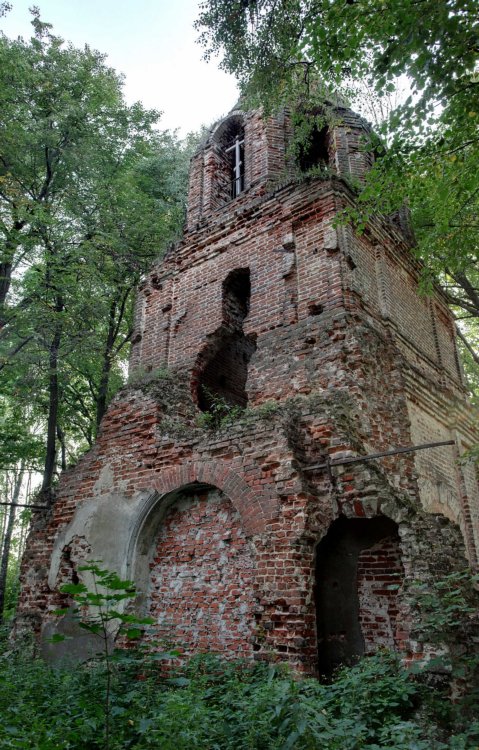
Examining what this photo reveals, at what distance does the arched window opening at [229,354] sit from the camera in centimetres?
917

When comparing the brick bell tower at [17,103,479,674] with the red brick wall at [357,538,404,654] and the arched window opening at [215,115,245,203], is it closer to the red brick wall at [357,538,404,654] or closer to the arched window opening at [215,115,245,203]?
the red brick wall at [357,538,404,654]

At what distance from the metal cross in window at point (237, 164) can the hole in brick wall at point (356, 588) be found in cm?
839

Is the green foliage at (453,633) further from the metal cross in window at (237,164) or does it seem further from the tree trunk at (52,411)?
the metal cross in window at (237,164)

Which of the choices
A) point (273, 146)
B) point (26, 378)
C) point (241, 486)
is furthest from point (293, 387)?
point (26, 378)

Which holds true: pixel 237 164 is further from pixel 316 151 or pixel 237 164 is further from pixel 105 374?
pixel 105 374

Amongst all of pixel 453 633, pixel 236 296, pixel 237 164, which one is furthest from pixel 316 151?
pixel 453 633

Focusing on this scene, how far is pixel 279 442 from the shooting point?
583 centimetres

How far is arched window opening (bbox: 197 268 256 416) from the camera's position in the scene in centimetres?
917

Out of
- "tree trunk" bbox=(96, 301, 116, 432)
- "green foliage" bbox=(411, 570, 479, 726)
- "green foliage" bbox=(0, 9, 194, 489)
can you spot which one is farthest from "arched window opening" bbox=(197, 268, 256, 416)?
"green foliage" bbox=(411, 570, 479, 726)

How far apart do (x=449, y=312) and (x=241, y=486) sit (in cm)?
828

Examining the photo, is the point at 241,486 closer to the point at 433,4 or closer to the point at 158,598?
the point at 158,598

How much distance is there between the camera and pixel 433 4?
4555 millimetres

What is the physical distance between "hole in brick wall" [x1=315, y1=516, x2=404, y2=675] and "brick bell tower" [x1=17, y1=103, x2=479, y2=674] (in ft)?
0.07

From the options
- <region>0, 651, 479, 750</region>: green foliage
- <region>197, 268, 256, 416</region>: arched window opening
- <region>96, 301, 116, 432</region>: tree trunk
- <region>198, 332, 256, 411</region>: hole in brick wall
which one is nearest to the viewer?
<region>0, 651, 479, 750</region>: green foliage
